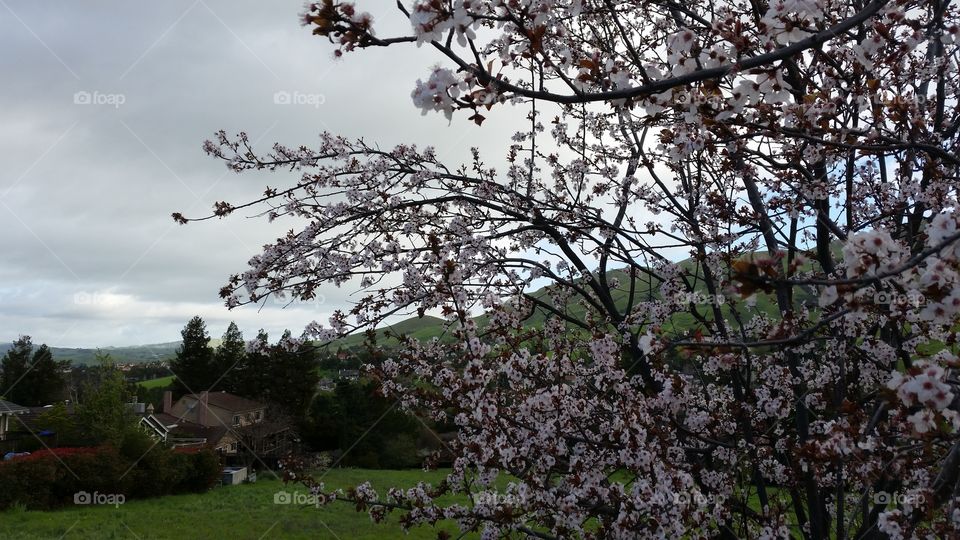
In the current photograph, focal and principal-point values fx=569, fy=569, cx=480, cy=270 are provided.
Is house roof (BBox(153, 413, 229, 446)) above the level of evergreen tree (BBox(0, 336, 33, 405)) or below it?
below

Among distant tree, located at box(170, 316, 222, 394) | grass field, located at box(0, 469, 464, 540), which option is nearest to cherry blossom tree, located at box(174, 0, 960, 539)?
grass field, located at box(0, 469, 464, 540)

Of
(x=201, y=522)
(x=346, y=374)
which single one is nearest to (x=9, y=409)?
(x=201, y=522)

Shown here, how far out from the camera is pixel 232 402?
43500mm

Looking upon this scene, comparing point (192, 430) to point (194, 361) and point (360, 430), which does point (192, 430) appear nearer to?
point (194, 361)

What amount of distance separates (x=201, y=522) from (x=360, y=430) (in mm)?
17369

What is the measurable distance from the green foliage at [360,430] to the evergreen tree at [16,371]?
24446 millimetres

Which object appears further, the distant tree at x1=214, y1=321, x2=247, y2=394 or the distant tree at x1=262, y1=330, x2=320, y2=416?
the distant tree at x1=214, y1=321, x2=247, y2=394

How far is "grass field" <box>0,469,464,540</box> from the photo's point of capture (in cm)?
1516

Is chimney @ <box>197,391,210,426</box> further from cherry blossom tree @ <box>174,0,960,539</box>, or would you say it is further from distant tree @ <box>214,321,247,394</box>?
cherry blossom tree @ <box>174,0,960,539</box>

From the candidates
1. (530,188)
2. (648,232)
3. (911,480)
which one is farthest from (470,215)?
(911,480)

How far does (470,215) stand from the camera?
244 inches

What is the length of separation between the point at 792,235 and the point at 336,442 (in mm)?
34913

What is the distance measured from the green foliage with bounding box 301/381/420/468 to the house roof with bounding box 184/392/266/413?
317 inches

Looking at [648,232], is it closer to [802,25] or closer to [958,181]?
[958,181]
